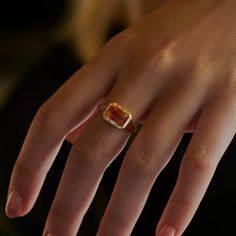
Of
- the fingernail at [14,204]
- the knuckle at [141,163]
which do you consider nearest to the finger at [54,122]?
the fingernail at [14,204]

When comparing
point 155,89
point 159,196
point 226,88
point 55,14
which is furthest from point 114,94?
point 55,14

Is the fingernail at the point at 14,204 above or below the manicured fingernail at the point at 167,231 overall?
above

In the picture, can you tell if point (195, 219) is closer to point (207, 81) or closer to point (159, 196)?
point (159, 196)

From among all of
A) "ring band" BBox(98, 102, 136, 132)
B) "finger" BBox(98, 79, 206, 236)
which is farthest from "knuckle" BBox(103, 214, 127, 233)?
"ring band" BBox(98, 102, 136, 132)

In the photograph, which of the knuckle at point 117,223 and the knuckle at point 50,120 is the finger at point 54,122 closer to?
the knuckle at point 50,120

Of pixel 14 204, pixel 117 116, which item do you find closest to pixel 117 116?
pixel 117 116

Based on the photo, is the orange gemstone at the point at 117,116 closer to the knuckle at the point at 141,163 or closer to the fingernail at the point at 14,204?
the knuckle at the point at 141,163

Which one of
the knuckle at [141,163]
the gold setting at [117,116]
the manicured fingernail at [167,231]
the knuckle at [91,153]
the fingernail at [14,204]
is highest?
the gold setting at [117,116]
